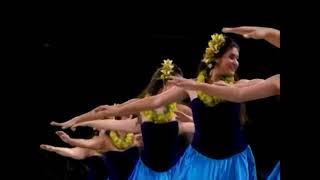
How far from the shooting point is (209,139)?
272cm

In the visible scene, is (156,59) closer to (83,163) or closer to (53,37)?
(53,37)

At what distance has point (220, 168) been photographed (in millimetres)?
2699

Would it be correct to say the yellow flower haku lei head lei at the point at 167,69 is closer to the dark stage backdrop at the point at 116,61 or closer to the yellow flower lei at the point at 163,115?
the yellow flower lei at the point at 163,115

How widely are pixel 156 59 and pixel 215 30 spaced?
929 mm

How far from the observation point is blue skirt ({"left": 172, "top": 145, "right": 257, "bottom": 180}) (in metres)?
2.69

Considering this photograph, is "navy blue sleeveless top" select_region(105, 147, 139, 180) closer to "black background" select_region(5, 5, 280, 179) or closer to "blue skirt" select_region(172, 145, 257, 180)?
"black background" select_region(5, 5, 280, 179)

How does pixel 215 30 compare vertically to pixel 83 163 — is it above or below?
above

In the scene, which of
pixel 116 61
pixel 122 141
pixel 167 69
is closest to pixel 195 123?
pixel 167 69

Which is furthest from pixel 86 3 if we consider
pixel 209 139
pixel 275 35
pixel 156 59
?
pixel 275 35

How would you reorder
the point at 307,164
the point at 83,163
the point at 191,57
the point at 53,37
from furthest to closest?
the point at 83,163
the point at 53,37
the point at 191,57
the point at 307,164

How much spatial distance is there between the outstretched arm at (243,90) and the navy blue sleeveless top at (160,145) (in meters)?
1.12

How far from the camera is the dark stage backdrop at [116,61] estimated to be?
174 inches

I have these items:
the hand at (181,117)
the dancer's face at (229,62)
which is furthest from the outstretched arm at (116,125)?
the dancer's face at (229,62)

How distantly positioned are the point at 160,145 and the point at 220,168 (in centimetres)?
82
